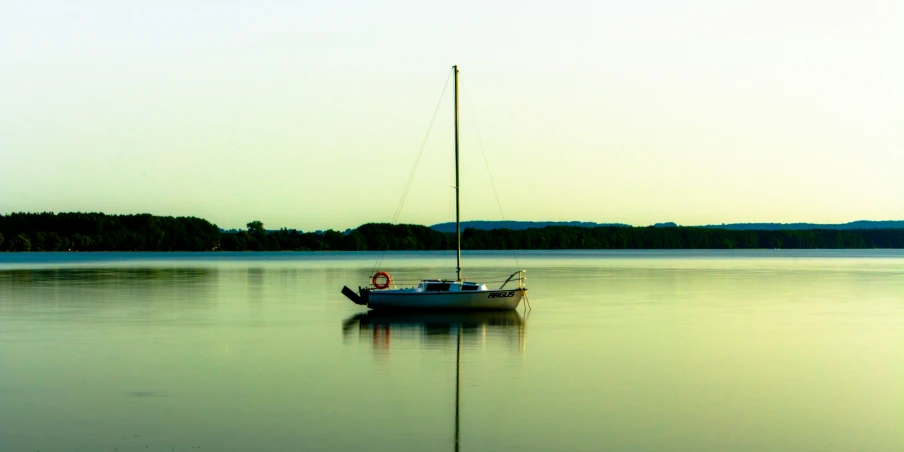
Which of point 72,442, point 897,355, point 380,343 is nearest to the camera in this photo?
point 72,442

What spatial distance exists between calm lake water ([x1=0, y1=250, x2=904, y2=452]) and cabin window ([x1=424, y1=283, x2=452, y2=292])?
5.57 ft

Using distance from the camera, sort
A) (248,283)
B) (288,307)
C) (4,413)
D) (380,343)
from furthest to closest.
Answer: (248,283), (288,307), (380,343), (4,413)

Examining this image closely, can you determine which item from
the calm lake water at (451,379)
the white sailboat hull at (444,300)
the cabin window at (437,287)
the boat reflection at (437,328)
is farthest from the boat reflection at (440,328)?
the cabin window at (437,287)

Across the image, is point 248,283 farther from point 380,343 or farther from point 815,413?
point 815,413

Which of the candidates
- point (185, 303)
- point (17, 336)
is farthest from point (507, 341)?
point (185, 303)

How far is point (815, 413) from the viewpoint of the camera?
675 inches

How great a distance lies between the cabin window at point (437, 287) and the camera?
3725 cm

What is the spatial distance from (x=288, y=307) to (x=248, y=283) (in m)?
24.0

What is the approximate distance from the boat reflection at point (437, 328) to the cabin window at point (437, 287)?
91cm

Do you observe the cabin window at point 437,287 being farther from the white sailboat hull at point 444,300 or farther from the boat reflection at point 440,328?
the boat reflection at point 440,328

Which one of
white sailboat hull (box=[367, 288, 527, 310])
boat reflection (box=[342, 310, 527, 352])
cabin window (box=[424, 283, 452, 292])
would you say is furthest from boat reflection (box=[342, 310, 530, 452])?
cabin window (box=[424, 283, 452, 292])

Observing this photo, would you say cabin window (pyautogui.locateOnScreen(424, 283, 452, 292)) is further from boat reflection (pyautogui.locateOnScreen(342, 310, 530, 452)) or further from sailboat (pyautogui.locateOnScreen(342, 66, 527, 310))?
boat reflection (pyautogui.locateOnScreen(342, 310, 530, 452))

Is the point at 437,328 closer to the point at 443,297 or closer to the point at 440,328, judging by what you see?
the point at 440,328

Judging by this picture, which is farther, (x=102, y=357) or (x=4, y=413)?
(x=102, y=357)
